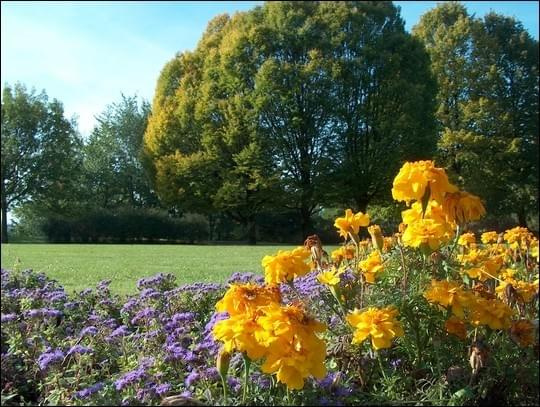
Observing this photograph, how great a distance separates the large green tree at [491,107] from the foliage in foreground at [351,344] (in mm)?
21931

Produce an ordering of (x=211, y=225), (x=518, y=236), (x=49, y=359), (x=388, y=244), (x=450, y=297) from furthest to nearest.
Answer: (x=211, y=225)
(x=518, y=236)
(x=388, y=244)
(x=49, y=359)
(x=450, y=297)

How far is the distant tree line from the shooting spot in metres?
22.5

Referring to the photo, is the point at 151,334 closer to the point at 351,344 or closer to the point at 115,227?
the point at 351,344

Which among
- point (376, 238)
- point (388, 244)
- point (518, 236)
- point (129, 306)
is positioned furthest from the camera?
point (518, 236)

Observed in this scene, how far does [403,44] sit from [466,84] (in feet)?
13.4

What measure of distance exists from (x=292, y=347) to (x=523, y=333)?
3.16 ft

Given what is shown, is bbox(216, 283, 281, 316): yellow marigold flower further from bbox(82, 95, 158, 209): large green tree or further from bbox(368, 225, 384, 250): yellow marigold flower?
bbox(82, 95, 158, 209): large green tree

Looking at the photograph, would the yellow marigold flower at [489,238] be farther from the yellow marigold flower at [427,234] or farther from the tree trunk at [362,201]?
the tree trunk at [362,201]

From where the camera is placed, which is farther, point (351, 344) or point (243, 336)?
point (351, 344)


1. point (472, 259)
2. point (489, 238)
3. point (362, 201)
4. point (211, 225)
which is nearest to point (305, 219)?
point (362, 201)

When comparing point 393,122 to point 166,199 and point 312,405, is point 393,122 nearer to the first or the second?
point 166,199

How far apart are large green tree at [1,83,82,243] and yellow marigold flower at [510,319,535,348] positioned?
31471mm

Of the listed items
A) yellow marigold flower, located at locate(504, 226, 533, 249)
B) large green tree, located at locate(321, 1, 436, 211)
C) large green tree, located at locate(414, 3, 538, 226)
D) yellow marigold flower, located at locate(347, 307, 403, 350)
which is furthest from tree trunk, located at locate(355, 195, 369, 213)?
yellow marigold flower, located at locate(347, 307, 403, 350)

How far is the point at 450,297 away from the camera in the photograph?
203 centimetres
